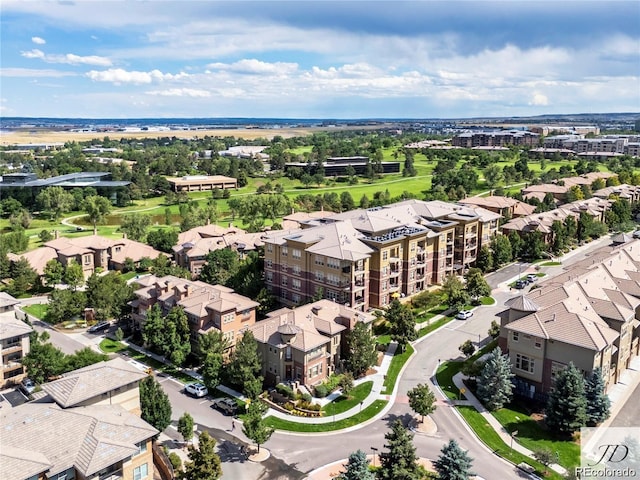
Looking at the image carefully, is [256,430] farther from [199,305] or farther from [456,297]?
[456,297]

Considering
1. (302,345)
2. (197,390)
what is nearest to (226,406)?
(197,390)

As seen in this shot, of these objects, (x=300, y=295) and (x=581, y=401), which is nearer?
(x=581, y=401)

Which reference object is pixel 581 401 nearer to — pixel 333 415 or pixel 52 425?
pixel 333 415

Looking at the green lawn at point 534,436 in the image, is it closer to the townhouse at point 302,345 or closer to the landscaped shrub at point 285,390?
the townhouse at point 302,345

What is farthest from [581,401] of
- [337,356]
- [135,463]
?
[135,463]

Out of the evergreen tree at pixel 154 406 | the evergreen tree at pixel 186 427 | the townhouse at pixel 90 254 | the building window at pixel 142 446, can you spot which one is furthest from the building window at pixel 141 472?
the townhouse at pixel 90 254

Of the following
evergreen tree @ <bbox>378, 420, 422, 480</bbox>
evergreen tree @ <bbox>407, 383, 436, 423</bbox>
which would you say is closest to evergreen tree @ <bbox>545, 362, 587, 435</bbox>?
evergreen tree @ <bbox>407, 383, 436, 423</bbox>
